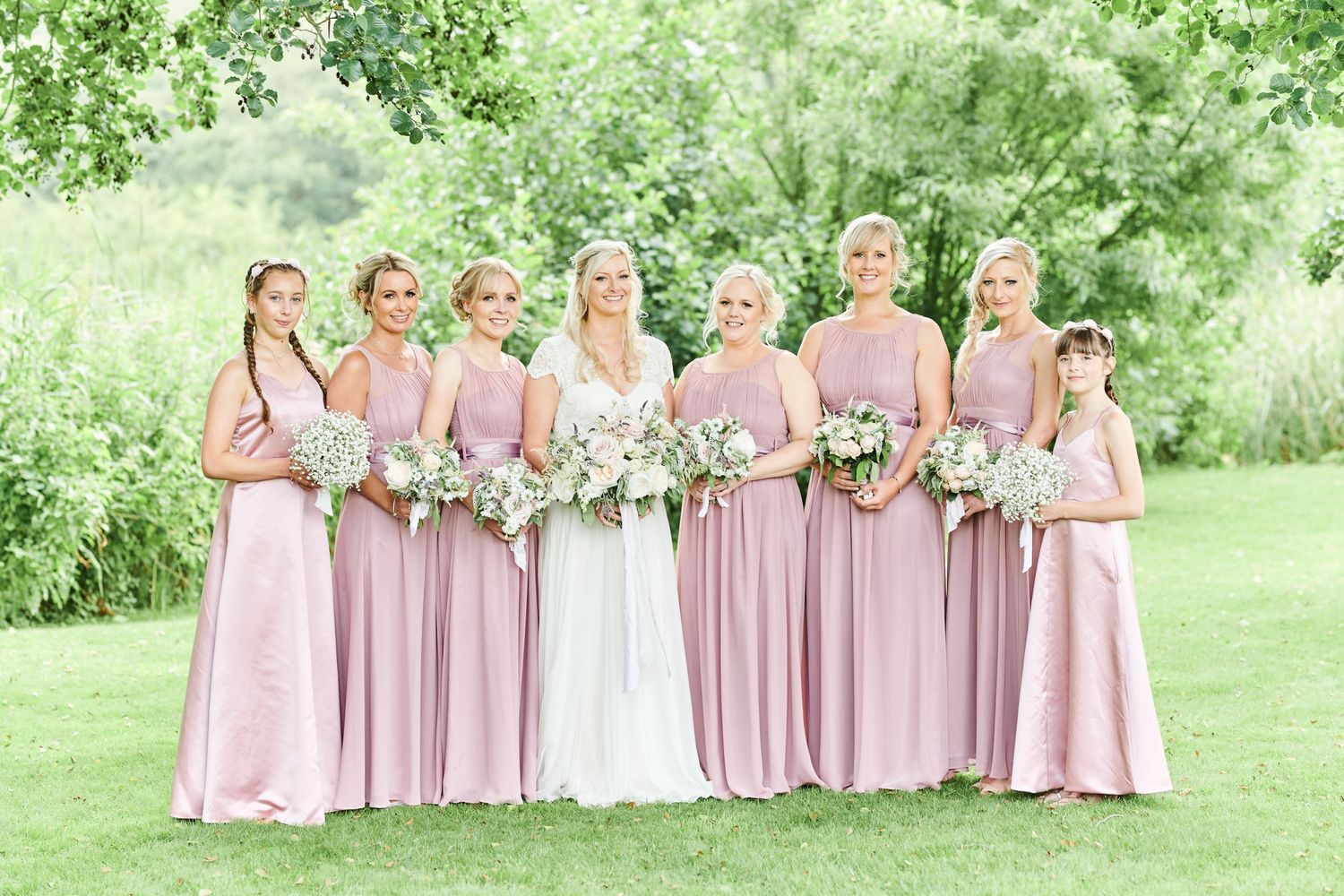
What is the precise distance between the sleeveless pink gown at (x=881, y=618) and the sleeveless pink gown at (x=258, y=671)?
231 cm

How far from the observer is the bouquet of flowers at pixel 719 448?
6.42 meters

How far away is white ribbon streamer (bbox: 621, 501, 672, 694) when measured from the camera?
6.47 metres

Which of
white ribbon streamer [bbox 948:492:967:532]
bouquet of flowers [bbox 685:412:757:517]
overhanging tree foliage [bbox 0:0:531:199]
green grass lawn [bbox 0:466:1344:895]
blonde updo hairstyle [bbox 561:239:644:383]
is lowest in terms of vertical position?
green grass lawn [bbox 0:466:1344:895]

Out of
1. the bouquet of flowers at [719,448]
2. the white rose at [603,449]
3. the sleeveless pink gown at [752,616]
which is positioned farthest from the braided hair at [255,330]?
the sleeveless pink gown at [752,616]

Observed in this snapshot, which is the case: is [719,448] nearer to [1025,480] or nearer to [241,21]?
[1025,480]

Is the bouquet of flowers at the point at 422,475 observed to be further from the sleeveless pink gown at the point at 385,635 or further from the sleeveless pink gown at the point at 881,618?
the sleeveless pink gown at the point at 881,618

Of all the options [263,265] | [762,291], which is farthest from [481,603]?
[762,291]

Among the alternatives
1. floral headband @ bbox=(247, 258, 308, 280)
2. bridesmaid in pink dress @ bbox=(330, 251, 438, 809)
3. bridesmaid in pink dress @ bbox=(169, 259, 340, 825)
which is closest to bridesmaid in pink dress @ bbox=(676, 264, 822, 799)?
bridesmaid in pink dress @ bbox=(330, 251, 438, 809)

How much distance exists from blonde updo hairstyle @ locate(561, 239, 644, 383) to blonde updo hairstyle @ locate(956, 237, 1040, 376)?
1.55m

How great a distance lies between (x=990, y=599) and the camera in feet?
21.9

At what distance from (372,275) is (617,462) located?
4.94 ft

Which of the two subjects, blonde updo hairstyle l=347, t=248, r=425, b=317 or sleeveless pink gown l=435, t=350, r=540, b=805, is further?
blonde updo hairstyle l=347, t=248, r=425, b=317

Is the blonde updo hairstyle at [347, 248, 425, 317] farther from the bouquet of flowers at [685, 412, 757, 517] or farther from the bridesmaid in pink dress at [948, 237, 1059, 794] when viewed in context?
the bridesmaid in pink dress at [948, 237, 1059, 794]

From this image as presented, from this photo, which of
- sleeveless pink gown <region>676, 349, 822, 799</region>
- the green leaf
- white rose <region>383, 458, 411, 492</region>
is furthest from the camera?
sleeveless pink gown <region>676, 349, 822, 799</region>
